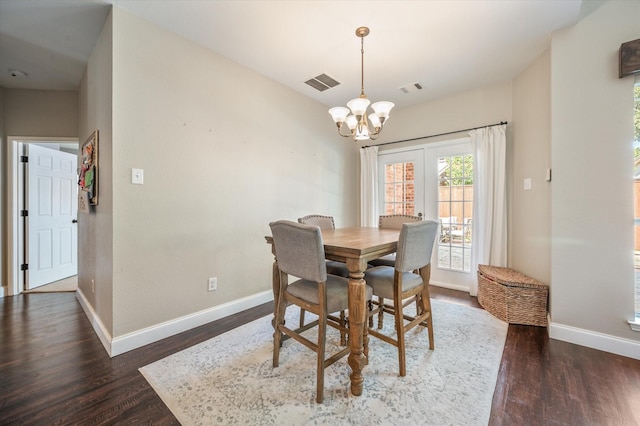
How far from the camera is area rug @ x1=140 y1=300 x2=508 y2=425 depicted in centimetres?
138

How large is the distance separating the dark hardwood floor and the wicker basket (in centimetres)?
12

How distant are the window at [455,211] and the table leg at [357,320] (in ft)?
8.22

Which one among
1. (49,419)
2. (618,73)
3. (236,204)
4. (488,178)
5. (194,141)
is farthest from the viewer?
(488,178)

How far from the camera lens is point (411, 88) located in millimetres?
3271

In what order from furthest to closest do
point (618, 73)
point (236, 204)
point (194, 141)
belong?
point (236, 204), point (194, 141), point (618, 73)

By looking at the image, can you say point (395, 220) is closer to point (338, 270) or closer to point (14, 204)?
point (338, 270)

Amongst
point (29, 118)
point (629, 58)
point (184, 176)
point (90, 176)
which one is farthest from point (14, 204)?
point (629, 58)

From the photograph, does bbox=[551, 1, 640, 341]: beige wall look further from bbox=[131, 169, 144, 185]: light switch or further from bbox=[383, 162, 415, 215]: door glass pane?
bbox=[131, 169, 144, 185]: light switch

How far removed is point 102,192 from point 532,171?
13.0 feet

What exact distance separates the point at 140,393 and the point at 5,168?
3.67 meters

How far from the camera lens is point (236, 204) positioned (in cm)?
272

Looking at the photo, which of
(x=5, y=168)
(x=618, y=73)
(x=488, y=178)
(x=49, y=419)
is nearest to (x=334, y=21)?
(x=618, y=73)

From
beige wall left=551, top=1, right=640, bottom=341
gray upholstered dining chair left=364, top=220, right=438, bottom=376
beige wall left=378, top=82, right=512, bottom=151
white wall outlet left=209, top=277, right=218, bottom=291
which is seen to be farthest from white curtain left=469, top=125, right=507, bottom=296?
white wall outlet left=209, top=277, right=218, bottom=291

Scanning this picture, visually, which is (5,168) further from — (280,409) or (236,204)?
(280,409)
